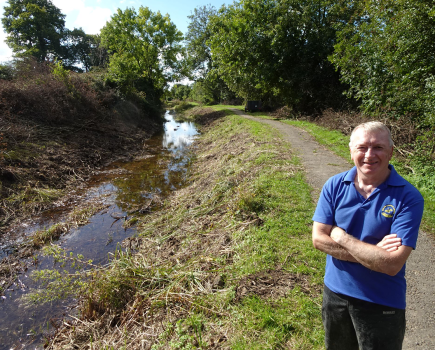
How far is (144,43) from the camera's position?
29.7 metres

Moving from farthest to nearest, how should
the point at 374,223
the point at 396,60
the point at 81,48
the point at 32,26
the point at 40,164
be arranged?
the point at 81,48, the point at 32,26, the point at 40,164, the point at 396,60, the point at 374,223

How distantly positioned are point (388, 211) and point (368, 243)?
0.86ft

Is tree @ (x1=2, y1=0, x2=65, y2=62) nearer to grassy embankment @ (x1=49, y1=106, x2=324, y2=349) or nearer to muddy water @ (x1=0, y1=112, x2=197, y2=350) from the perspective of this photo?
muddy water @ (x1=0, y1=112, x2=197, y2=350)

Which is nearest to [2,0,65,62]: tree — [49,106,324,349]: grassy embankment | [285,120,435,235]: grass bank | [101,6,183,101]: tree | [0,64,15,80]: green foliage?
[101,6,183,101]: tree

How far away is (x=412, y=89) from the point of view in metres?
9.00

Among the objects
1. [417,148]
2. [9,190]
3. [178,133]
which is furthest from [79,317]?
[178,133]

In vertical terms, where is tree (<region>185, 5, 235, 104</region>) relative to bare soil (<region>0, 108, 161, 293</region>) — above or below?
above

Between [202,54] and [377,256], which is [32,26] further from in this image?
[377,256]

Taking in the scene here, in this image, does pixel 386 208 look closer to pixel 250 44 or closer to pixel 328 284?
pixel 328 284

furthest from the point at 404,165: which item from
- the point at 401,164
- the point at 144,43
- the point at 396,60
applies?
the point at 144,43

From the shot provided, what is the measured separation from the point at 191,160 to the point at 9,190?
7858mm

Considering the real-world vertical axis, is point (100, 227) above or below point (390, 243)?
below

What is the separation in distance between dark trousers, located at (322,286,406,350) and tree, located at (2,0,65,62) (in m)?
Result: 40.3

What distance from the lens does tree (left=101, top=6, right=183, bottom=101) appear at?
93.9 feet
